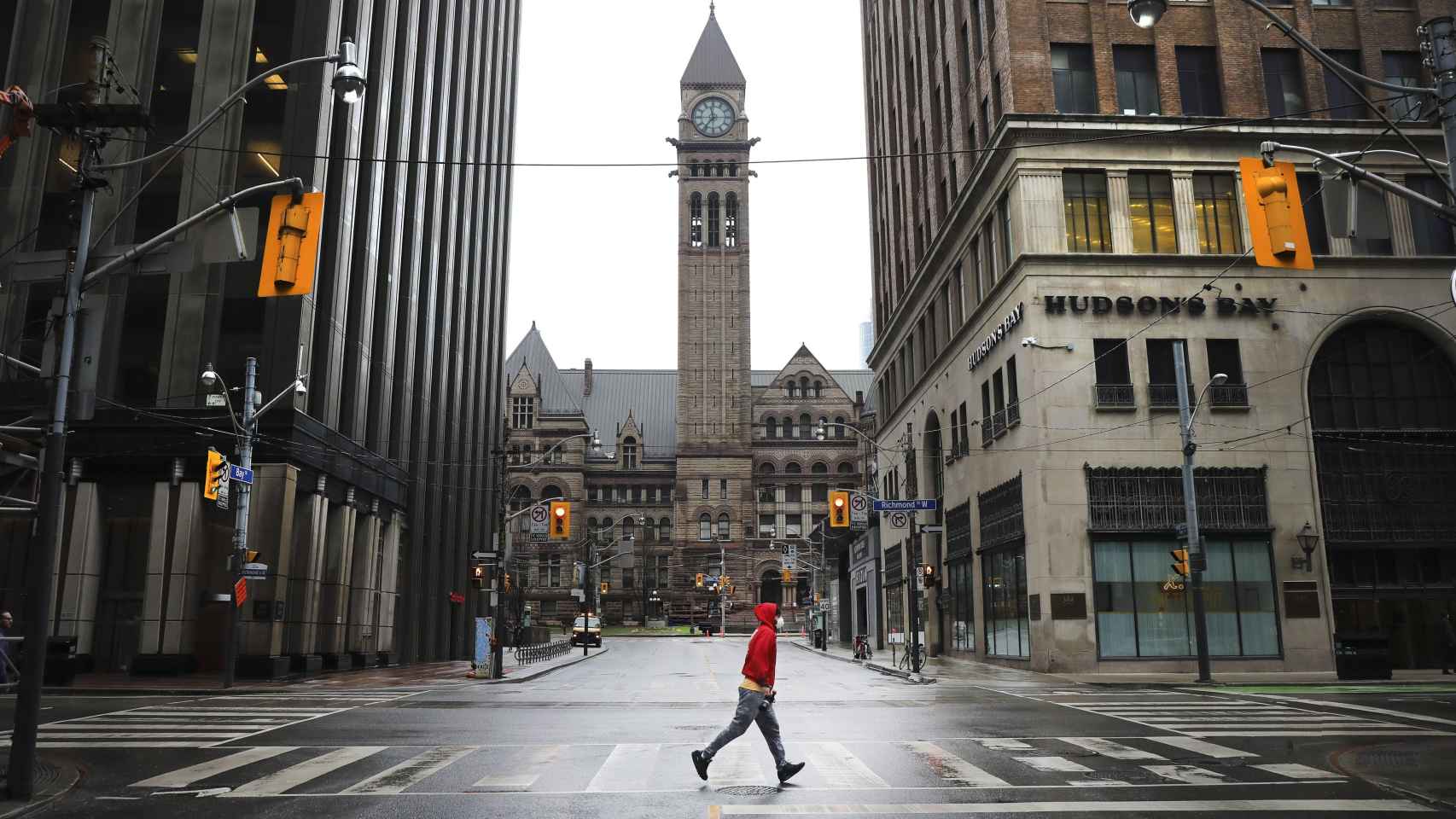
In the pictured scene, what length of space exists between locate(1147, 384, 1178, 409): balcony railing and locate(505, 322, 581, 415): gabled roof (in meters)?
89.4

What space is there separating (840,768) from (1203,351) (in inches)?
990

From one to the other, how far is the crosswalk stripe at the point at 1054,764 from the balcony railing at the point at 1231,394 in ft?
75.5

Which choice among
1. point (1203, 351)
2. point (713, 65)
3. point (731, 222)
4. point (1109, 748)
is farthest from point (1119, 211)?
point (713, 65)

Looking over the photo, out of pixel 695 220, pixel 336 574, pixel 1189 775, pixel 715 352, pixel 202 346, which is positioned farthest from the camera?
pixel 695 220

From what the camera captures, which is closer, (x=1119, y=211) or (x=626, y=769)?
(x=626, y=769)

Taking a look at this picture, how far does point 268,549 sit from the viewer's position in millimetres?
30219

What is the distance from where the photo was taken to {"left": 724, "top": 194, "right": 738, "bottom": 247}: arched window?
108438 mm

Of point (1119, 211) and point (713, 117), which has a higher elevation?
point (713, 117)

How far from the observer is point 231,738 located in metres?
14.9

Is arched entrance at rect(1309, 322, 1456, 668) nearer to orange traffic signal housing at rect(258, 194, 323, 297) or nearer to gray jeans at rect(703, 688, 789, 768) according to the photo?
gray jeans at rect(703, 688, 789, 768)

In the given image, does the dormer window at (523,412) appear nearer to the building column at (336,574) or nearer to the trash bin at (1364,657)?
the building column at (336,574)

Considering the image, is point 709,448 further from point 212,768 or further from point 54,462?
point 54,462

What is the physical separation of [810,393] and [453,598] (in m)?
66.5

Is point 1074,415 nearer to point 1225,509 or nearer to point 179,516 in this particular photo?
point 1225,509
